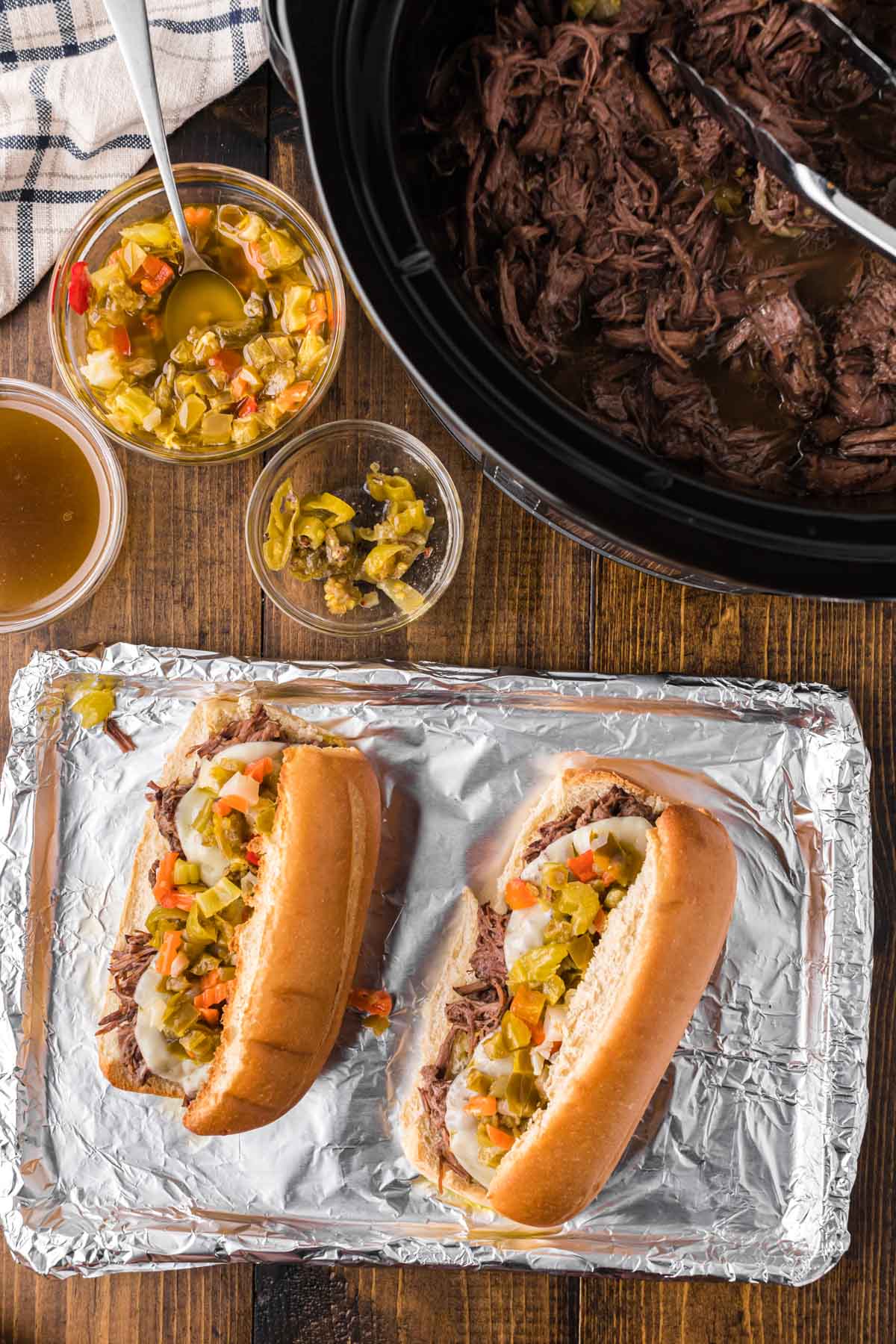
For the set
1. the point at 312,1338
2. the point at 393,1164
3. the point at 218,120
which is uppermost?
the point at 218,120

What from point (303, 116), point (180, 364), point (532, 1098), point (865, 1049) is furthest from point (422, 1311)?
point (303, 116)

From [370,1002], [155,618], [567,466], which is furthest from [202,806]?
[567,466]

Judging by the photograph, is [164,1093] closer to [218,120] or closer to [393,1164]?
[393,1164]

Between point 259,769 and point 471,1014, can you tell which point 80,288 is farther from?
point 471,1014

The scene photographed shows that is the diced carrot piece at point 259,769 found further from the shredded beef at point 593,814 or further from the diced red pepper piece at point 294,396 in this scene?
the diced red pepper piece at point 294,396

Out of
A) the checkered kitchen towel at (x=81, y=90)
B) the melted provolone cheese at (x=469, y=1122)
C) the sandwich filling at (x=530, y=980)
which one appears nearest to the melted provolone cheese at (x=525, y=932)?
the sandwich filling at (x=530, y=980)
